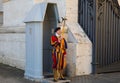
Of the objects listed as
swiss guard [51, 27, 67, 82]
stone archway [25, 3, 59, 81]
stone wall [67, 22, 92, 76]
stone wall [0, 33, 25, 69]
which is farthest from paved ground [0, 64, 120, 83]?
stone wall [0, 33, 25, 69]

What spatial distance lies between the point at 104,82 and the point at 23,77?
288 centimetres

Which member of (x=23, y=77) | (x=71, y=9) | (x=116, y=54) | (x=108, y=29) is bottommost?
(x=23, y=77)

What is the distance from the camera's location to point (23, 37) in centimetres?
1289

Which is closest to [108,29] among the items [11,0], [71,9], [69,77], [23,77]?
[71,9]

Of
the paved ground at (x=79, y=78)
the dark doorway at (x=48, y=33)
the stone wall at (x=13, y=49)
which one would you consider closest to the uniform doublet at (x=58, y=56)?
the paved ground at (x=79, y=78)

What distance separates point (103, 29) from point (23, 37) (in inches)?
134

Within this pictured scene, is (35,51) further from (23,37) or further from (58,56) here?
(23,37)

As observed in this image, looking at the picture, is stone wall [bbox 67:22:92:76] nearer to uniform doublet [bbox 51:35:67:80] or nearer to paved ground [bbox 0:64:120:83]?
paved ground [bbox 0:64:120:83]

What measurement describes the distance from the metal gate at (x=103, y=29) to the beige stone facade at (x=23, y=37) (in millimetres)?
239

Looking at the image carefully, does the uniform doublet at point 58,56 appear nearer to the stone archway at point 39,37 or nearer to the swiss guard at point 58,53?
the swiss guard at point 58,53

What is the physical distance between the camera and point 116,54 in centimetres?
1182

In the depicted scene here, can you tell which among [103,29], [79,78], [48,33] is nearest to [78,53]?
[79,78]

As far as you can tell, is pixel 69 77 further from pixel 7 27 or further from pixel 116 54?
pixel 7 27

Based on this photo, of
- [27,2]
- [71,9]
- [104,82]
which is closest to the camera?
[104,82]
